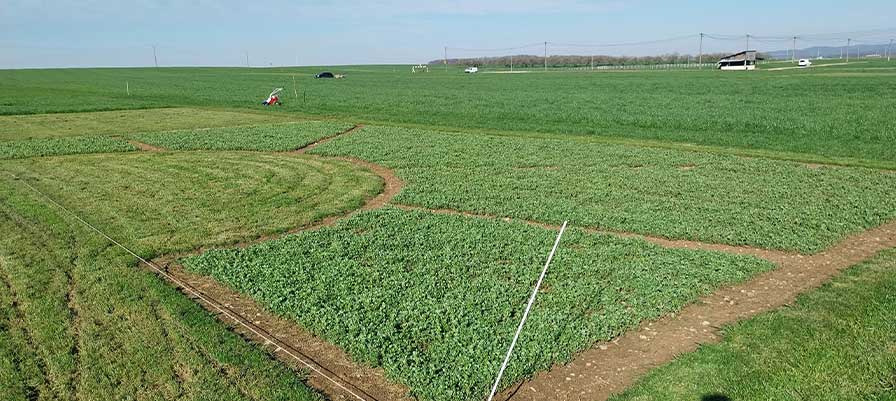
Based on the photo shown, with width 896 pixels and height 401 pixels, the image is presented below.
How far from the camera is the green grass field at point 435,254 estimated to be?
25.8 ft

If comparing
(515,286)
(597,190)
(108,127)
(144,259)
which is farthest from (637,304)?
(108,127)

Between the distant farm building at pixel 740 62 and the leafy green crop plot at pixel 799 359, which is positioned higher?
the distant farm building at pixel 740 62

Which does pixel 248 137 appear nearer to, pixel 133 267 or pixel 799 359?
pixel 133 267

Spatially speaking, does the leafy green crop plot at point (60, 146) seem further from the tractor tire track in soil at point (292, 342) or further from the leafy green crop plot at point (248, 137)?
the tractor tire track in soil at point (292, 342)

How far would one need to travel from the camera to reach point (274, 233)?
551 inches

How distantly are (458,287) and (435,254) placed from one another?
1.79 m

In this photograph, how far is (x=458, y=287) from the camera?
10.4 meters

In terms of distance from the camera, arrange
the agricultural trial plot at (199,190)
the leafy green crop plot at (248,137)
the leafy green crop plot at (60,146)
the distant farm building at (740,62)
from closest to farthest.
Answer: the agricultural trial plot at (199,190) → the leafy green crop plot at (60,146) → the leafy green crop plot at (248,137) → the distant farm building at (740,62)

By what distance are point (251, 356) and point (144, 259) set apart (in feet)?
16.7

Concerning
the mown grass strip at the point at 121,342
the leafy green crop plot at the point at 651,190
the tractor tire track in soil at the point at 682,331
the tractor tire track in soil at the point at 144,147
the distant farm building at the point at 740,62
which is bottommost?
the tractor tire track in soil at the point at 682,331

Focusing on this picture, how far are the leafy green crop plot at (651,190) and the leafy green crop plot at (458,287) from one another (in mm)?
1557

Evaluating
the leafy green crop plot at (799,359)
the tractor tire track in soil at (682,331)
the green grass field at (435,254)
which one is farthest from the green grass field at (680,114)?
the leafy green crop plot at (799,359)

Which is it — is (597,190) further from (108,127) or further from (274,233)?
(108,127)

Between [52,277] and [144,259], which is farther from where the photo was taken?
[144,259]
